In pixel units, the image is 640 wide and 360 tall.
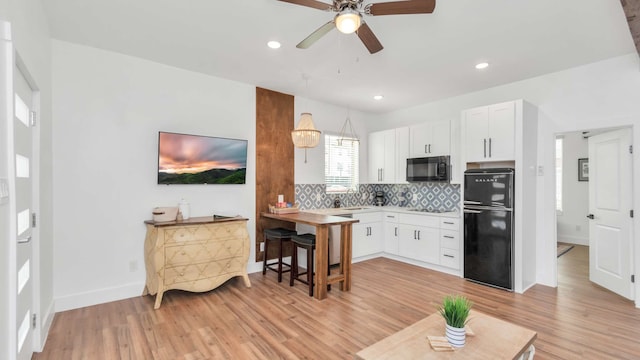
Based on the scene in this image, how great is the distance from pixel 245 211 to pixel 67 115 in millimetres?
2305

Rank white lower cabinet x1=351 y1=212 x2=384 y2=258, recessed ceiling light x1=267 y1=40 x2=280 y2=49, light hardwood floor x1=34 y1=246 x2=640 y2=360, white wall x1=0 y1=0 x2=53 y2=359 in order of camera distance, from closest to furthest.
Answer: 1. white wall x1=0 y1=0 x2=53 y2=359
2. light hardwood floor x1=34 y1=246 x2=640 y2=360
3. recessed ceiling light x1=267 y1=40 x2=280 y2=49
4. white lower cabinet x1=351 y1=212 x2=384 y2=258

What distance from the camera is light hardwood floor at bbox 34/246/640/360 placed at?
2.48 meters

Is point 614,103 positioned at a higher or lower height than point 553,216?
higher

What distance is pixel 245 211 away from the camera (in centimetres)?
449

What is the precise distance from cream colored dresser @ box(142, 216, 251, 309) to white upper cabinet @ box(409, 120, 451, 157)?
3.12 meters

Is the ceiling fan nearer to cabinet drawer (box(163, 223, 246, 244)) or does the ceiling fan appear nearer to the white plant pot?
the white plant pot

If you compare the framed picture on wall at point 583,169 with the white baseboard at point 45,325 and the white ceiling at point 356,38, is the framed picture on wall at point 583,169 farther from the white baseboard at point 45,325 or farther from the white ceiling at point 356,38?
the white baseboard at point 45,325

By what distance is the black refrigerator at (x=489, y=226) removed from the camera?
3.85 metres

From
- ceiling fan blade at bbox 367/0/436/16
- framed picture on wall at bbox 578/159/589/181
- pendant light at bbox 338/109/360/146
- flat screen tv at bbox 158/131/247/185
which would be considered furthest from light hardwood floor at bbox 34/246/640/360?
framed picture on wall at bbox 578/159/589/181

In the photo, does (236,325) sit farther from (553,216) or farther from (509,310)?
(553,216)

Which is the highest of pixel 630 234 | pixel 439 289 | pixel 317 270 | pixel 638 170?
pixel 638 170

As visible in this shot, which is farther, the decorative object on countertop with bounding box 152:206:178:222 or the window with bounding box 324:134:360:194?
the window with bounding box 324:134:360:194

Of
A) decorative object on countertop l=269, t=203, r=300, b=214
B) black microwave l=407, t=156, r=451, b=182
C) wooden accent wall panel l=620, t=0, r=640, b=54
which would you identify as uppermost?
wooden accent wall panel l=620, t=0, r=640, b=54

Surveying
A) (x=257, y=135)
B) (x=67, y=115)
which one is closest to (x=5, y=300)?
(x=67, y=115)
